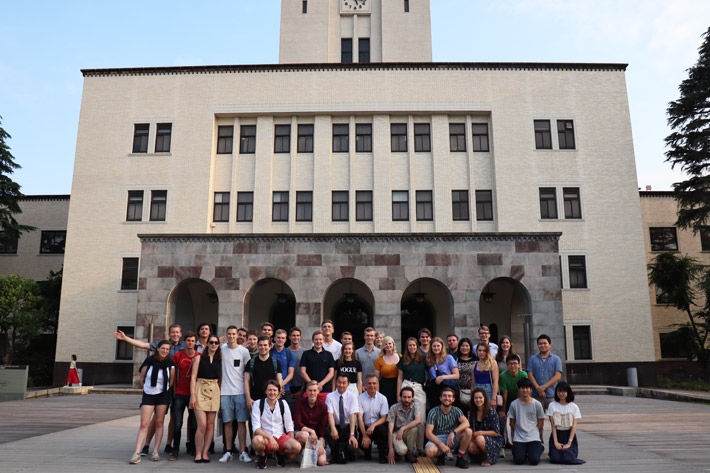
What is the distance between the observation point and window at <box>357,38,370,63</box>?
1499 inches

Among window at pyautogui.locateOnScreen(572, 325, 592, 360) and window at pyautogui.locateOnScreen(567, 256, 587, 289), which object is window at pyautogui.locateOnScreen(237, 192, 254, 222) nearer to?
window at pyautogui.locateOnScreen(567, 256, 587, 289)

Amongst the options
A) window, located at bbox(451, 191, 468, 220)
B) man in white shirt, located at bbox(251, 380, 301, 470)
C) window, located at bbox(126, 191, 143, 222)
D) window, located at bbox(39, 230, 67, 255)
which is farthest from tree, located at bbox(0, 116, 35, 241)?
man in white shirt, located at bbox(251, 380, 301, 470)

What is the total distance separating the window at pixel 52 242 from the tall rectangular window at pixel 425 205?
2399 cm

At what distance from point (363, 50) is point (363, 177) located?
12.8m

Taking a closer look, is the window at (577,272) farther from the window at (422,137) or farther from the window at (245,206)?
the window at (245,206)

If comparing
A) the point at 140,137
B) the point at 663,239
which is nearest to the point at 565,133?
the point at 663,239

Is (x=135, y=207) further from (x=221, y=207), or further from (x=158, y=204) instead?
(x=221, y=207)

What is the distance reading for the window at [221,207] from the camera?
29562mm

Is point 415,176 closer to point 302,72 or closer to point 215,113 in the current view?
point 302,72

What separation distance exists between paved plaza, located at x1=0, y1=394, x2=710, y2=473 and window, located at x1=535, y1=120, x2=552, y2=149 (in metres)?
15.0

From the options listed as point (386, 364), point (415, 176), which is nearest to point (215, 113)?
point (415, 176)

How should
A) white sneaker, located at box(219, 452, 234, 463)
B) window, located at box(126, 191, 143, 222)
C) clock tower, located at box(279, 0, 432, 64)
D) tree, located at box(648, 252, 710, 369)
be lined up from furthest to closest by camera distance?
1. clock tower, located at box(279, 0, 432, 64)
2. tree, located at box(648, 252, 710, 369)
3. window, located at box(126, 191, 143, 222)
4. white sneaker, located at box(219, 452, 234, 463)

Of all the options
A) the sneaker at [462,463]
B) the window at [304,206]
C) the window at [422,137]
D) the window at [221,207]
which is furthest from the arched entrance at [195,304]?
the sneaker at [462,463]

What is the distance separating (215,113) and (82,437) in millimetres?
21369
